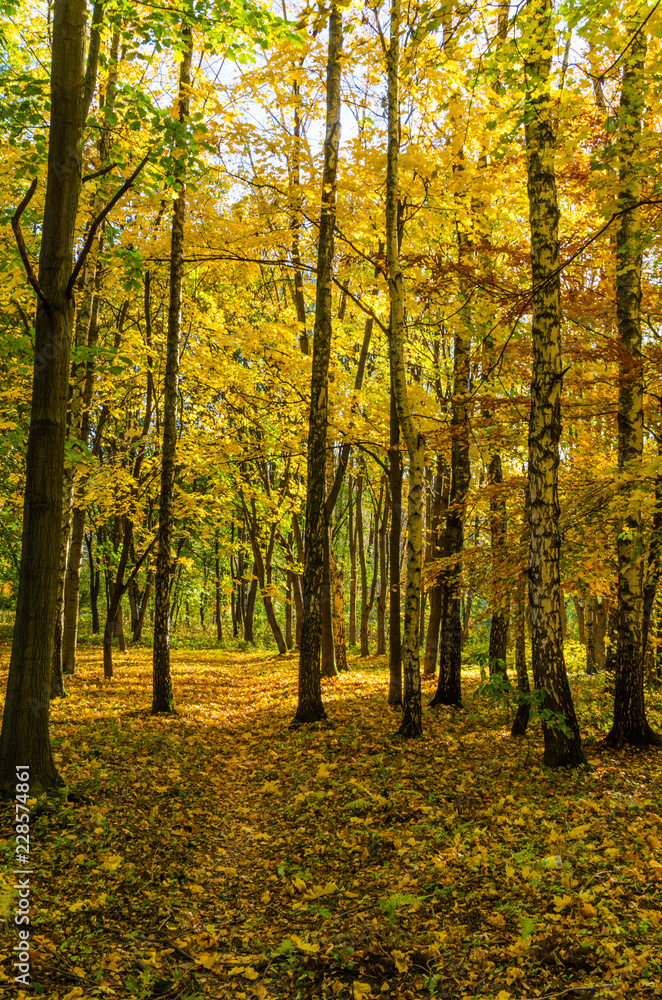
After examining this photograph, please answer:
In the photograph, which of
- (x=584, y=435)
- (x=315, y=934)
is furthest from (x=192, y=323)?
(x=315, y=934)

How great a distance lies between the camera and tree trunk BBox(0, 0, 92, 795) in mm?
5504

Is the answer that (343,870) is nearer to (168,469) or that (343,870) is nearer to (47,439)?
(47,439)

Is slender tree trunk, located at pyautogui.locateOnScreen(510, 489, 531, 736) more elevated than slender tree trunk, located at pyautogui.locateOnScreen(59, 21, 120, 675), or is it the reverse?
slender tree trunk, located at pyautogui.locateOnScreen(59, 21, 120, 675)

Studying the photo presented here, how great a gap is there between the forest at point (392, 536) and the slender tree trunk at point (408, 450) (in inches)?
1.9

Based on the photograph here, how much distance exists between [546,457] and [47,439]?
528 centimetres

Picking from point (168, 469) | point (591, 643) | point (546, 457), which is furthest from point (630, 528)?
point (591, 643)

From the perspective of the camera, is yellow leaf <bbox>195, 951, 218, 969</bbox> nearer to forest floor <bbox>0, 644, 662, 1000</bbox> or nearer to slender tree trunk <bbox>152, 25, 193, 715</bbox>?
forest floor <bbox>0, 644, 662, 1000</bbox>

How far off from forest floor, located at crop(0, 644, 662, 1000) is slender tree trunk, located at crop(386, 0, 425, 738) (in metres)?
0.73

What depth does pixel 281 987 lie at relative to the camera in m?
3.89

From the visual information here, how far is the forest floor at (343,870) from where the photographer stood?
3793 millimetres

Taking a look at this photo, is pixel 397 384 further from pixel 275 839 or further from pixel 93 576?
pixel 93 576

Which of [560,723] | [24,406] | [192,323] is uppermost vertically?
[192,323]

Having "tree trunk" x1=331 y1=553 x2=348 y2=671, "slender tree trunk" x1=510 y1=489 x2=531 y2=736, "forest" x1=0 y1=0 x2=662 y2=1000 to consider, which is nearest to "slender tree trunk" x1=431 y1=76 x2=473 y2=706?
"forest" x1=0 y1=0 x2=662 y2=1000

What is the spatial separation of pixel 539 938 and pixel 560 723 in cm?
308
